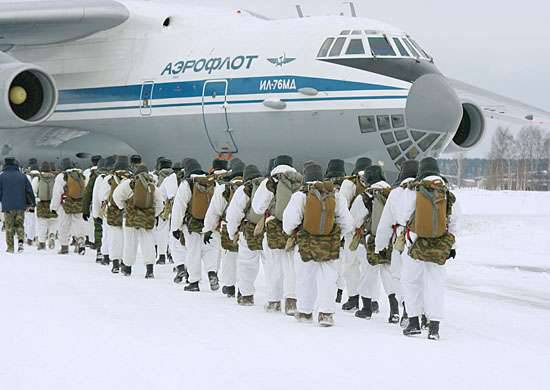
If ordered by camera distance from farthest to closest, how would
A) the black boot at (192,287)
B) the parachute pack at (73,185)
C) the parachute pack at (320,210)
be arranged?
the parachute pack at (73,185) < the black boot at (192,287) < the parachute pack at (320,210)

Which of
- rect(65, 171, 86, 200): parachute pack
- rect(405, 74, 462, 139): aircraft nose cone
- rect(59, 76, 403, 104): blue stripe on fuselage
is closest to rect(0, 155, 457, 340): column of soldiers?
rect(65, 171, 86, 200): parachute pack

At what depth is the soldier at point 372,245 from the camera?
880cm

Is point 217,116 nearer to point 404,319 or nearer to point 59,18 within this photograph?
point 59,18

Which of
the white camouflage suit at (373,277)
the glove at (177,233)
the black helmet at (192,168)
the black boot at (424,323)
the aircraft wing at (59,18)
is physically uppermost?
the aircraft wing at (59,18)

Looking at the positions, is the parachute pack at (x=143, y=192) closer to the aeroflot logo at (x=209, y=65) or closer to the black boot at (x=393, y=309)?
the aeroflot logo at (x=209, y=65)

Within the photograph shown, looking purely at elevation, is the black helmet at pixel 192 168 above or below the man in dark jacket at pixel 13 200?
above

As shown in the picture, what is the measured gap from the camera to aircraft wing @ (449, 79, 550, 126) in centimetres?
1619

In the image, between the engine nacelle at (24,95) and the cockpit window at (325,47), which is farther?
the engine nacelle at (24,95)

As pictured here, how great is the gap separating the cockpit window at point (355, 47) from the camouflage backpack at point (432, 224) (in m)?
5.46

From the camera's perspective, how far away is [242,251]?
9.16m

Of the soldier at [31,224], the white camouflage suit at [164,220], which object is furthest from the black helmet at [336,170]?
the soldier at [31,224]

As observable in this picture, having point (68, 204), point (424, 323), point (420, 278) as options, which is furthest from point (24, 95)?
point (420, 278)

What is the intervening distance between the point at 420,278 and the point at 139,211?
445 cm

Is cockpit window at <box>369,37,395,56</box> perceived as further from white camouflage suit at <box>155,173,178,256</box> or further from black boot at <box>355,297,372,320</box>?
black boot at <box>355,297,372,320</box>
